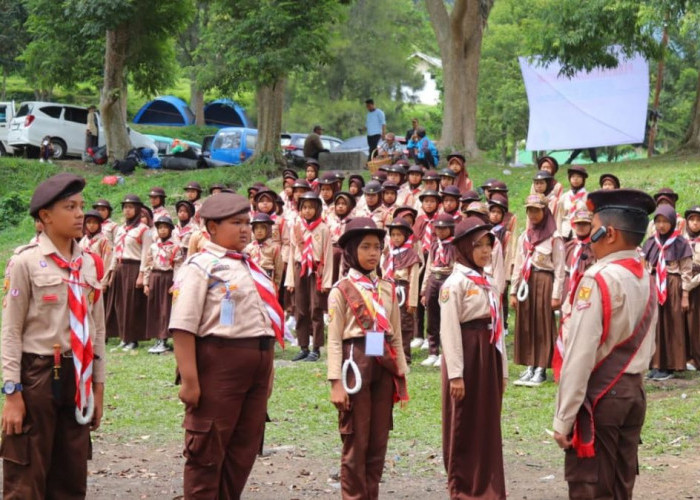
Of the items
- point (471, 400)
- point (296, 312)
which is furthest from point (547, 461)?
point (296, 312)

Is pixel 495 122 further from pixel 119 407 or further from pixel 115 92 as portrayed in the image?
pixel 119 407

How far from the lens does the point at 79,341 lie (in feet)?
20.3

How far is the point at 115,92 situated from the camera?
30.5 metres

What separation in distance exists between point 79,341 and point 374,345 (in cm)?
199

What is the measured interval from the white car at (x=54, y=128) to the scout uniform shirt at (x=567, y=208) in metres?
22.2

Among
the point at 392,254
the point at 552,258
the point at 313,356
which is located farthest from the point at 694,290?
the point at 313,356

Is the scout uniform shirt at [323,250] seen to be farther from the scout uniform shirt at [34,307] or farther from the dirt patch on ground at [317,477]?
the scout uniform shirt at [34,307]

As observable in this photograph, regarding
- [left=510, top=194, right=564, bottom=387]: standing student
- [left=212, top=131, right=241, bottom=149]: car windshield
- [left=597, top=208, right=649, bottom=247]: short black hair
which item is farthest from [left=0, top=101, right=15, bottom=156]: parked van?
[left=597, top=208, right=649, bottom=247]: short black hair

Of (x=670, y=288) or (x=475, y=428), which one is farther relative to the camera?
(x=670, y=288)

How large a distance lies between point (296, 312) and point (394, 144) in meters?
9.37

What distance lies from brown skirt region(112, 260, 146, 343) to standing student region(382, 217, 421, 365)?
4.16 m

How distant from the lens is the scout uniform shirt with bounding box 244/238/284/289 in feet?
48.4

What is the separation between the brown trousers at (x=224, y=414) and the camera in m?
6.28

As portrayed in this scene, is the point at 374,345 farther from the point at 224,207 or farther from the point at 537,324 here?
the point at 537,324
